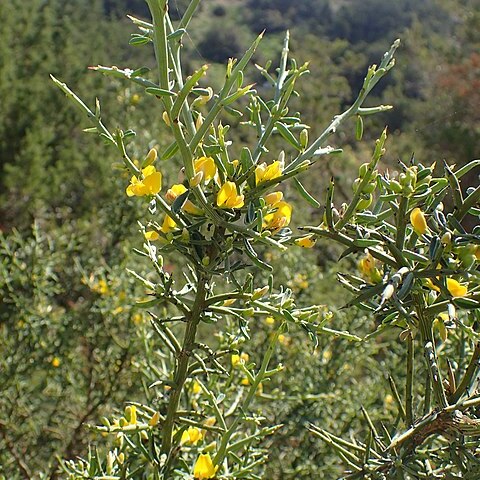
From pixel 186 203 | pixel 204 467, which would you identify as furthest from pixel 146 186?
pixel 204 467

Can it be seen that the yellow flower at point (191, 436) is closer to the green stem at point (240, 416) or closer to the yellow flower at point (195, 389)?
the green stem at point (240, 416)

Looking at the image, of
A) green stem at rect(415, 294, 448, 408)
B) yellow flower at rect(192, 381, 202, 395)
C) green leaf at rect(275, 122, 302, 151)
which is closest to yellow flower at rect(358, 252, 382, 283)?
green stem at rect(415, 294, 448, 408)

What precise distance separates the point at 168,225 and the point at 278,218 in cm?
13

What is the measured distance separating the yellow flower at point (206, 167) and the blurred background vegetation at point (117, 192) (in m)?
0.47

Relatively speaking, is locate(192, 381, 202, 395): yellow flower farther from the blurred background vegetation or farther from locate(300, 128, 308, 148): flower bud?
locate(300, 128, 308, 148): flower bud

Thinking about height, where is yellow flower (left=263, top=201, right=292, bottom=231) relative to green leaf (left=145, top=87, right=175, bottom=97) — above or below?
below

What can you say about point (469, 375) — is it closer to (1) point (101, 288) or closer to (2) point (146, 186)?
(2) point (146, 186)

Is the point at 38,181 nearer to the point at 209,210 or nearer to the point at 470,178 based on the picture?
the point at 470,178

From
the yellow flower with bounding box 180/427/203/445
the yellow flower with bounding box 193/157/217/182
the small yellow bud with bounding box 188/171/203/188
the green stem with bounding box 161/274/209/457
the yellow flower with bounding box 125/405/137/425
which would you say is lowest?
the yellow flower with bounding box 180/427/203/445

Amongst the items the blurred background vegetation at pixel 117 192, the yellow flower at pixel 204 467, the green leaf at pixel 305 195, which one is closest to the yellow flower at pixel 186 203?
the green leaf at pixel 305 195

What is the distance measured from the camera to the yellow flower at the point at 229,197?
0.59m

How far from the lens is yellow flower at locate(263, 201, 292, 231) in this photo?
63 centimetres

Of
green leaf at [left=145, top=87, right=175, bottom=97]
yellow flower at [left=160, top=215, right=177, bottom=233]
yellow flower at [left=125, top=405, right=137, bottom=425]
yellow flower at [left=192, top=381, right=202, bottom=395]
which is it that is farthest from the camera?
yellow flower at [left=192, top=381, right=202, bottom=395]

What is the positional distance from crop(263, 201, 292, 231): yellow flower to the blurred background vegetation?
491 mm
